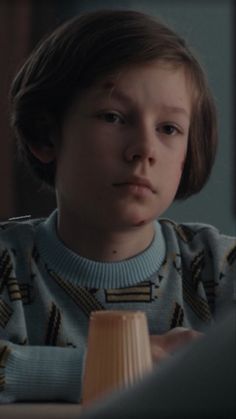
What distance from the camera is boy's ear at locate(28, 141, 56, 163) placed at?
4.39 ft

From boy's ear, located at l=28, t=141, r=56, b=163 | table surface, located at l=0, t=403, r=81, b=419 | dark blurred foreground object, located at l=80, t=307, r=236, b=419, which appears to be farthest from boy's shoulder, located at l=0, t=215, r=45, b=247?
dark blurred foreground object, located at l=80, t=307, r=236, b=419

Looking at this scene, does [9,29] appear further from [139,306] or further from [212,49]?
[139,306]

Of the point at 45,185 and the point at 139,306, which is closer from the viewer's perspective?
the point at 139,306

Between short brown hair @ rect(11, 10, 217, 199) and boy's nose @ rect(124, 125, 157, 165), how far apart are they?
0.13 m

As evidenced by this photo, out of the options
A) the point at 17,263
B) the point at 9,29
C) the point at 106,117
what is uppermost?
the point at 106,117

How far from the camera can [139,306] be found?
121 centimetres

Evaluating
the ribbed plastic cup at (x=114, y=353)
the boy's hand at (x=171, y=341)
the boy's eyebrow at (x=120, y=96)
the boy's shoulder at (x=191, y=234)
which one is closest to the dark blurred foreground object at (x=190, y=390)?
the ribbed plastic cup at (x=114, y=353)

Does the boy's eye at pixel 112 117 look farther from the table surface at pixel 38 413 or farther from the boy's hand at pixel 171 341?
the table surface at pixel 38 413

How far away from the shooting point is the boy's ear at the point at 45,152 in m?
1.34

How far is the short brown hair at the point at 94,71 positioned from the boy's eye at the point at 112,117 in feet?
0.19

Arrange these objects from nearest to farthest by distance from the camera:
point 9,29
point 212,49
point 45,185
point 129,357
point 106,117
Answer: point 129,357 → point 106,117 → point 45,185 → point 212,49 → point 9,29

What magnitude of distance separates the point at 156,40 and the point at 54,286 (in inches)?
16.0

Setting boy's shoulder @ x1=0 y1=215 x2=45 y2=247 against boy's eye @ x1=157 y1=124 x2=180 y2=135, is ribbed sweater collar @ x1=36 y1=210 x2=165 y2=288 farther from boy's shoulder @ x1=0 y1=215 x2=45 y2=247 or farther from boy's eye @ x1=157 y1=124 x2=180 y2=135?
boy's eye @ x1=157 y1=124 x2=180 y2=135

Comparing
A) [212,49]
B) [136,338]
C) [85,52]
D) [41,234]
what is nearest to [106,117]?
[85,52]
